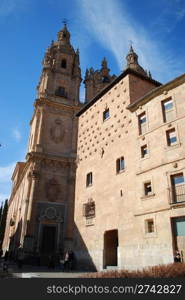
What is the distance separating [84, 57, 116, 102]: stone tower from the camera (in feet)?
157

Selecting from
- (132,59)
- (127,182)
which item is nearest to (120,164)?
(127,182)

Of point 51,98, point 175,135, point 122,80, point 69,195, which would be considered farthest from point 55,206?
point 175,135

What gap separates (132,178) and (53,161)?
22.0 metres

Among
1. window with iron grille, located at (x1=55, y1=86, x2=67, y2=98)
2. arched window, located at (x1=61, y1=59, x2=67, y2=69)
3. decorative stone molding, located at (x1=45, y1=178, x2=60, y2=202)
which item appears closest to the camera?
decorative stone molding, located at (x1=45, y1=178, x2=60, y2=202)

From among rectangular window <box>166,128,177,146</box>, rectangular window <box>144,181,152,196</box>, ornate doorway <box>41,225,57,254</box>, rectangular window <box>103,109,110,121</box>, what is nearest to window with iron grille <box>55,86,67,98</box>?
ornate doorway <box>41,225,57,254</box>

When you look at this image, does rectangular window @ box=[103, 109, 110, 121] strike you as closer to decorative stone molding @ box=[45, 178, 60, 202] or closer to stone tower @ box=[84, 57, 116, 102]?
decorative stone molding @ box=[45, 178, 60, 202]

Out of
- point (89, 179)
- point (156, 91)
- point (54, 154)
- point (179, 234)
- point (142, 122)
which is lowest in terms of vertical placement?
point (179, 234)

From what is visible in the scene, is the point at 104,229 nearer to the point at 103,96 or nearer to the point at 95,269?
the point at 95,269

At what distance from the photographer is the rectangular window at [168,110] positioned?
16.1 metres

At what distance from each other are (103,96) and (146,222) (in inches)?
476

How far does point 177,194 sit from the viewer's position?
14.2 m

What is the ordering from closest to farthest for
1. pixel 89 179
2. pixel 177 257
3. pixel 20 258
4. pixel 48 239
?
pixel 177 257 → pixel 89 179 → pixel 20 258 → pixel 48 239

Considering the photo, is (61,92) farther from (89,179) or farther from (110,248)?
(110,248)

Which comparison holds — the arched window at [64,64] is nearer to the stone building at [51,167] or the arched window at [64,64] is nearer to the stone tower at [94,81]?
the stone building at [51,167]
